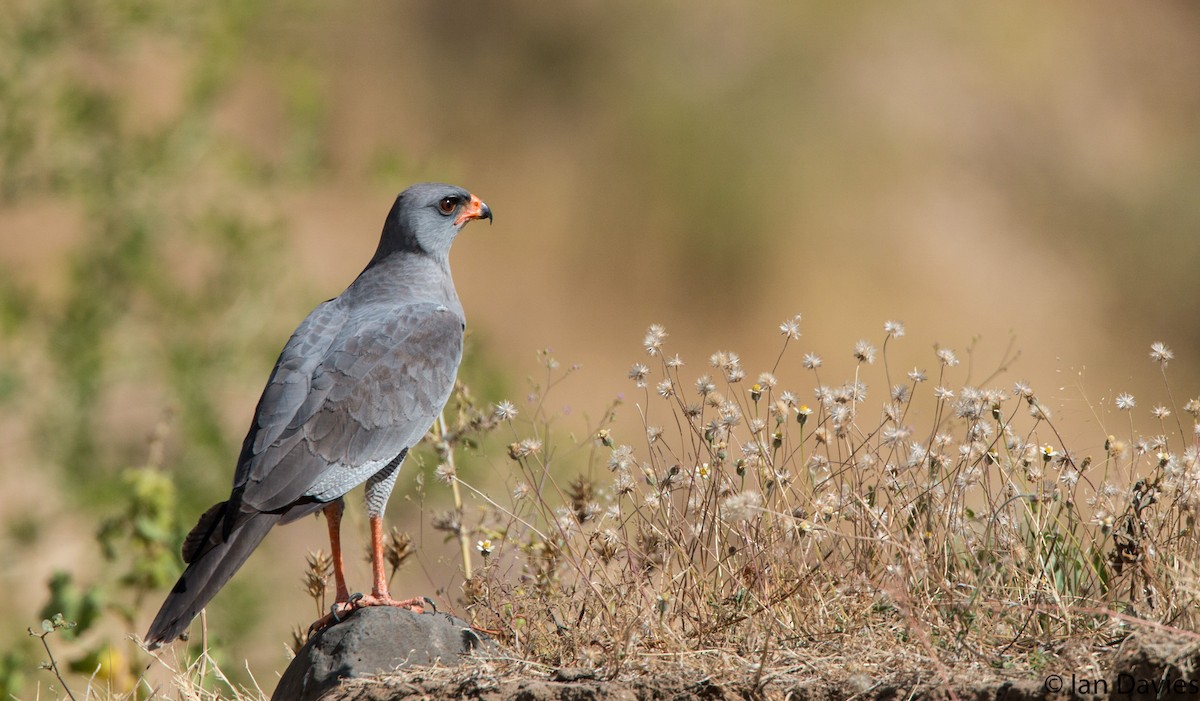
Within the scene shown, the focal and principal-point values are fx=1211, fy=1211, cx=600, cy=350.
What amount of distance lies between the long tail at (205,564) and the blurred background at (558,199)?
462cm

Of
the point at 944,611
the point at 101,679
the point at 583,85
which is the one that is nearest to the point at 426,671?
the point at 944,611

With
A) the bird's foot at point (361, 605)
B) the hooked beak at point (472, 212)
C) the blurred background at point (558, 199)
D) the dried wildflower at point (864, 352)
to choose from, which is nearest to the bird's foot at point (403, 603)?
the bird's foot at point (361, 605)

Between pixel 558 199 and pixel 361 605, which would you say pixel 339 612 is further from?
pixel 558 199

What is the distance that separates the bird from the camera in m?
3.91

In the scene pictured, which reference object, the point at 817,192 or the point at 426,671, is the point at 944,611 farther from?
the point at 817,192

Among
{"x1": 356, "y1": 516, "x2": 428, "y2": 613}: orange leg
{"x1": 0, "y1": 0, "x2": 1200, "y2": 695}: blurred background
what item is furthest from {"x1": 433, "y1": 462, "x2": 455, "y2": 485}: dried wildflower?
{"x1": 0, "y1": 0, "x2": 1200, "y2": 695}: blurred background

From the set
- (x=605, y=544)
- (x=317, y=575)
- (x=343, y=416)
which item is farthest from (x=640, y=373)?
(x=317, y=575)

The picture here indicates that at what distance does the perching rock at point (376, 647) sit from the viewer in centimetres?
371

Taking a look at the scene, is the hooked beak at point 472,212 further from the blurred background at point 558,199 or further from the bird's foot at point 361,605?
the blurred background at point 558,199

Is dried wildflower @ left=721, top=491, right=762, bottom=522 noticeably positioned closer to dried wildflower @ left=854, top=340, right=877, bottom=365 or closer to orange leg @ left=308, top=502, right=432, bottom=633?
dried wildflower @ left=854, top=340, right=877, bottom=365

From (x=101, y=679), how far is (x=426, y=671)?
242 cm

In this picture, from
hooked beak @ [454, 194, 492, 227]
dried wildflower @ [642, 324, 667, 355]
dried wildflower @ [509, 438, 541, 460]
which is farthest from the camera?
hooked beak @ [454, 194, 492, 227]

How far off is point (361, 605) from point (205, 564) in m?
0.53

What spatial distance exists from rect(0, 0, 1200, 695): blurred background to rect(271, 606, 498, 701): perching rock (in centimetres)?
472
